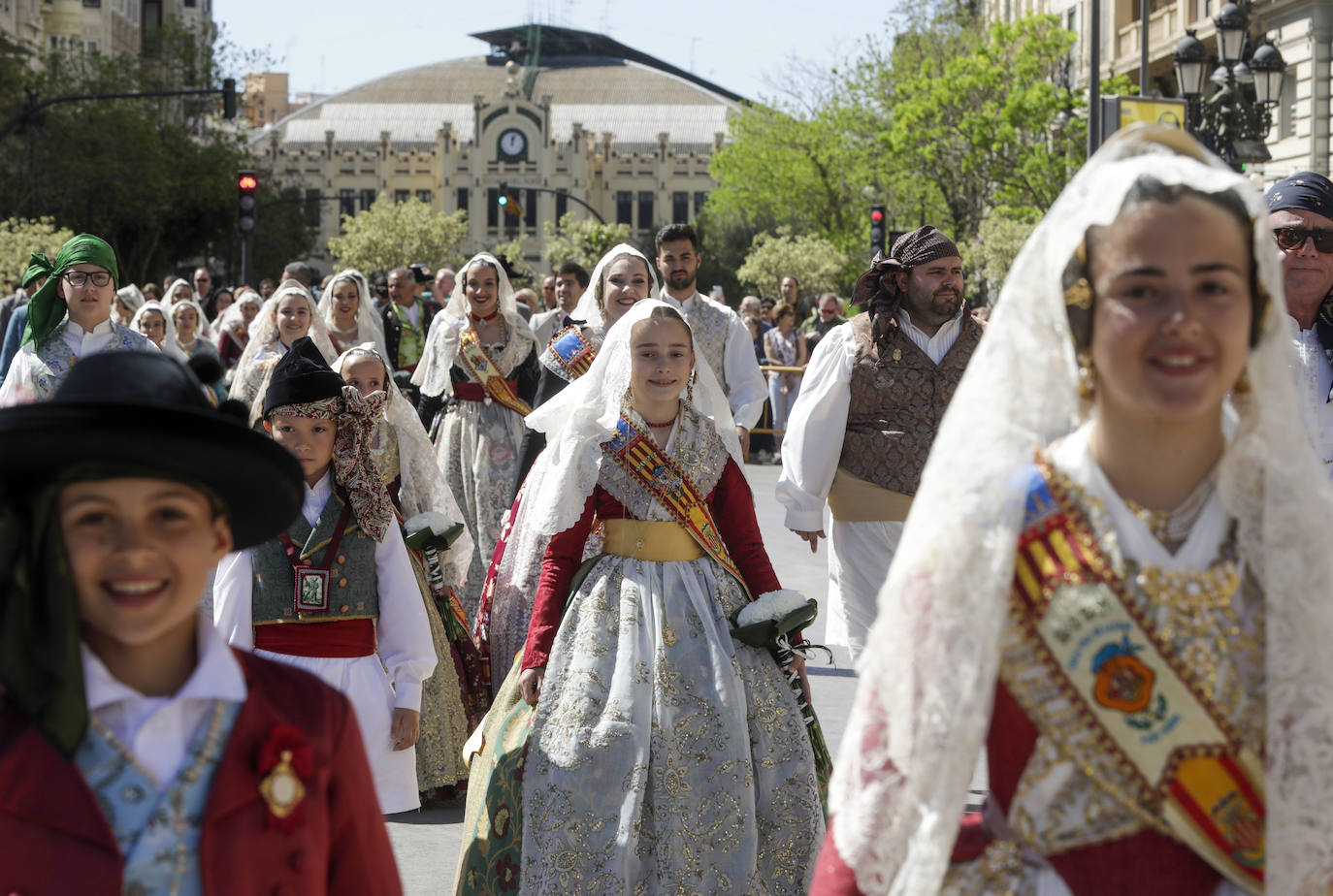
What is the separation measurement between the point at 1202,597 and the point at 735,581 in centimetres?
302

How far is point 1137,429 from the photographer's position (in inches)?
97.2

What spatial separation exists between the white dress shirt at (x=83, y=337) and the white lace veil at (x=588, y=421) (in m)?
2.71

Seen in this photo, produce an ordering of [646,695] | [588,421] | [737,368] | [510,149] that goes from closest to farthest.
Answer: [646,695] < [588,421] < [737,368] < [510,149]

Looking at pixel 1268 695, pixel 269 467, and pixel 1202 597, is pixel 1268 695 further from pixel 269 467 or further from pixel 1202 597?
pixel 269 467

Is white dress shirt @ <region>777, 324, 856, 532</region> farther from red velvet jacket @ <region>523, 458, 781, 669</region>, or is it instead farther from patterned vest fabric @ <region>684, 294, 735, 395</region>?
patterned vest fabric @ <region>684, 294, 735, 395</region>

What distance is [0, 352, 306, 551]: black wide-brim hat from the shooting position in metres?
2.32

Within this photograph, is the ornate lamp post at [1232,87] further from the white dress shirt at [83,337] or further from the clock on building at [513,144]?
the clock on building at [513,144]

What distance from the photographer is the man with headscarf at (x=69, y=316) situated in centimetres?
779

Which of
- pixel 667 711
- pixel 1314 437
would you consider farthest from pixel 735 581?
pixel 1314 437

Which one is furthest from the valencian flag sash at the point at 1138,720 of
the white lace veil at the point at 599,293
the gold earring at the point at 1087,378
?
the white lace veil at the point at 599,293

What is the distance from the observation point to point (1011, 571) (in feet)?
7.88

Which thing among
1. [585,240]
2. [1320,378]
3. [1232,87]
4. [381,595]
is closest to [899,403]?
[1320,378]

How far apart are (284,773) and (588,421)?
123 inches

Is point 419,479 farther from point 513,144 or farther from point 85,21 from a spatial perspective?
point 513,144
